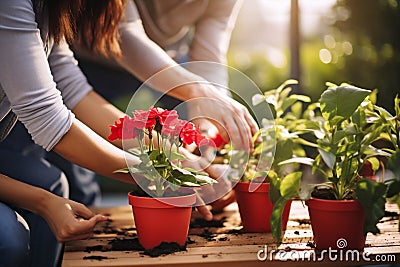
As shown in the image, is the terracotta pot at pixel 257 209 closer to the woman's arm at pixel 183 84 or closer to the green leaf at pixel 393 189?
the woman's arm at pixel 183 84

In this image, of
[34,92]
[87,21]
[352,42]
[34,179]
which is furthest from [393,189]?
[352,42]

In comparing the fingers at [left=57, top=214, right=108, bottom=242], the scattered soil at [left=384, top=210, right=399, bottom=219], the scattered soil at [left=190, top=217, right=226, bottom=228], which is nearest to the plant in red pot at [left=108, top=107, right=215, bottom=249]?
the fingers at [left=57, top=214, right=108, bottom=242]

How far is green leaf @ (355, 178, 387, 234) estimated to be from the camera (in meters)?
1.15

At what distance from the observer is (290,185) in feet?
3.98

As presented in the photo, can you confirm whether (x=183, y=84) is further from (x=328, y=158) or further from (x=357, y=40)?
(x=357, y=40)

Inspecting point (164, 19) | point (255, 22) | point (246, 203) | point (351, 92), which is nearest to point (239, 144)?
point (246, 203)

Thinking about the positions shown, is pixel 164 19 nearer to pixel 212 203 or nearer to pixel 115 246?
pixel 212 203

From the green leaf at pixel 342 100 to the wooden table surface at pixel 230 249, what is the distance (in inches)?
11.5

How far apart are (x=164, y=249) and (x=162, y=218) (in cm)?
7

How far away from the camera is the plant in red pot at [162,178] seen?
1.22 meters

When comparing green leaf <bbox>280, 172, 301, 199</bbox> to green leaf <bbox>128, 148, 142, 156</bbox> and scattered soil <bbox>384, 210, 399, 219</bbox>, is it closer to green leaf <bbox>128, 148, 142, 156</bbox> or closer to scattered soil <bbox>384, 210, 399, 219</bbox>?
green leaf <bbox>128, 148, 142, 156</bbox>

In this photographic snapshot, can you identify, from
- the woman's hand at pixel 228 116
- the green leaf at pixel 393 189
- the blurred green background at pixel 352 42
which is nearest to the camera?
the green leaf at pixel 393 189

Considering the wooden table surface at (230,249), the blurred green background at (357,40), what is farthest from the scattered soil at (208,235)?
the blurred green background at (357,40)

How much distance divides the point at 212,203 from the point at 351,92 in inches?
21.4
